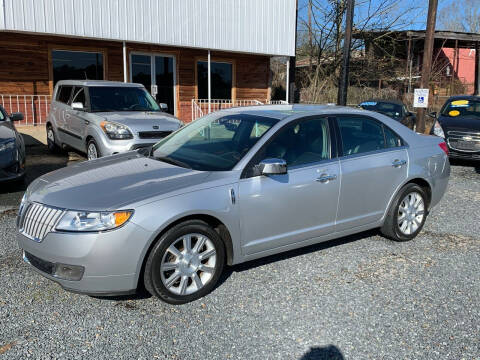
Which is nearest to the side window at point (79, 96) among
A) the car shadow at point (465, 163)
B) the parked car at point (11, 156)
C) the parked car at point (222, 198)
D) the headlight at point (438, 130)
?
the parked car at point (11, 156)

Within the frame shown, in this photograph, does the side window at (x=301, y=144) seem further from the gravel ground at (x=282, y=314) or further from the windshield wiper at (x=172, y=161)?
the gravel ground at (x=282, y=314)

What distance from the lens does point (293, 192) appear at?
4117mm

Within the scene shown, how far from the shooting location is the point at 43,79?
44.1ft

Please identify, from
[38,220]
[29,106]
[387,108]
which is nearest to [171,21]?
[29,106]

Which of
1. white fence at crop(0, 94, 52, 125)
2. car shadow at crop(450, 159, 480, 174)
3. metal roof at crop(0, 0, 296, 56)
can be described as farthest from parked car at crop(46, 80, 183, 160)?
car shadow at crop(450, 159, 480, 174)

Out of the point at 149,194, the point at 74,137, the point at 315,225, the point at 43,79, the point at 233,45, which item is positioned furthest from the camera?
the point at 233,45

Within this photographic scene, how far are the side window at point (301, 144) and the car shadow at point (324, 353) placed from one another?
5.38ft

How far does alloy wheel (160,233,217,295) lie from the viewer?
355 cm

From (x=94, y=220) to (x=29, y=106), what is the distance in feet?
37.7

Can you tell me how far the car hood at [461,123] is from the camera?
10243 mm

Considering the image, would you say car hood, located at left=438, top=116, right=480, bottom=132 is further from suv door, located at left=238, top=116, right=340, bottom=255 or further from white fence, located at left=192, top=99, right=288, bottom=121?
white fence, located at left=192, top=99, right=288, bottom=121

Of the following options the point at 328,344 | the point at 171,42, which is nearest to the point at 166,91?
the point at 171,42

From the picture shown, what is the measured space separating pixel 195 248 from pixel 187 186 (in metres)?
0.49

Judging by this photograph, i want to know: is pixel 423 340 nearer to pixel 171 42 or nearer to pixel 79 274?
pixel 79 274
